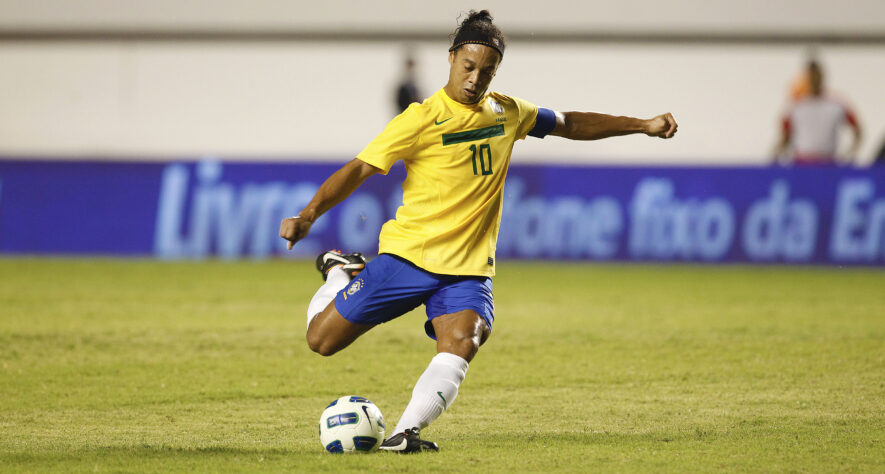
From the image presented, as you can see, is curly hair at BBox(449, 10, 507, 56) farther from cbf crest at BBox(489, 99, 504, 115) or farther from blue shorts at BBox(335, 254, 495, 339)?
blue shorts at BBox(335, 254, 495, 339)

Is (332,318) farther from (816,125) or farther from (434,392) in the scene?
(816,125)

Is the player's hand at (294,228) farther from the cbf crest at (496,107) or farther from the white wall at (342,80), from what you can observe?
the white wall at (342,80)

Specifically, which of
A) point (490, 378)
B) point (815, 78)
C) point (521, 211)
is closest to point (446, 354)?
point (490, 378)

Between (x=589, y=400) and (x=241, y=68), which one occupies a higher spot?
(x=241, y=68)

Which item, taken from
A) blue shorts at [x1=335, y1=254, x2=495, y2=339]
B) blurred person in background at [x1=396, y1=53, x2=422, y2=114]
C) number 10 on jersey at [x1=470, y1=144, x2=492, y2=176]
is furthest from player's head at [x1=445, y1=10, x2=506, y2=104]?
blurred person in background at [x1=396, y1=53, x2=422, y2=114]

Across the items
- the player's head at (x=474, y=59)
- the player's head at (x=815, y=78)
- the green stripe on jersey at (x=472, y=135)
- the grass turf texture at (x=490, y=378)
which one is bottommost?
the grass turf texture at (x=490, y=378)

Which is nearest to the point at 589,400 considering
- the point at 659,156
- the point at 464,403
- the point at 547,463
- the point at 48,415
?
the point at 464,403

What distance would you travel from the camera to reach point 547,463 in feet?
17.3

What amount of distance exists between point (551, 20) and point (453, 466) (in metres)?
18.8

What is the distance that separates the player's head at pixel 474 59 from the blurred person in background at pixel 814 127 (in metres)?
10.7

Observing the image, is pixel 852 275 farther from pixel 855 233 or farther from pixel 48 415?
pixel 48 415

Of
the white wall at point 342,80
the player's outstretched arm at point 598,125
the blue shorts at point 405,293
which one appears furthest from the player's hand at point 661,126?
the white wall at point 342,80

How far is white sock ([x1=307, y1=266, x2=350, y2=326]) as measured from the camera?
20.1ft

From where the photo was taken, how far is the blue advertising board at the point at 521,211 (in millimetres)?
15297
